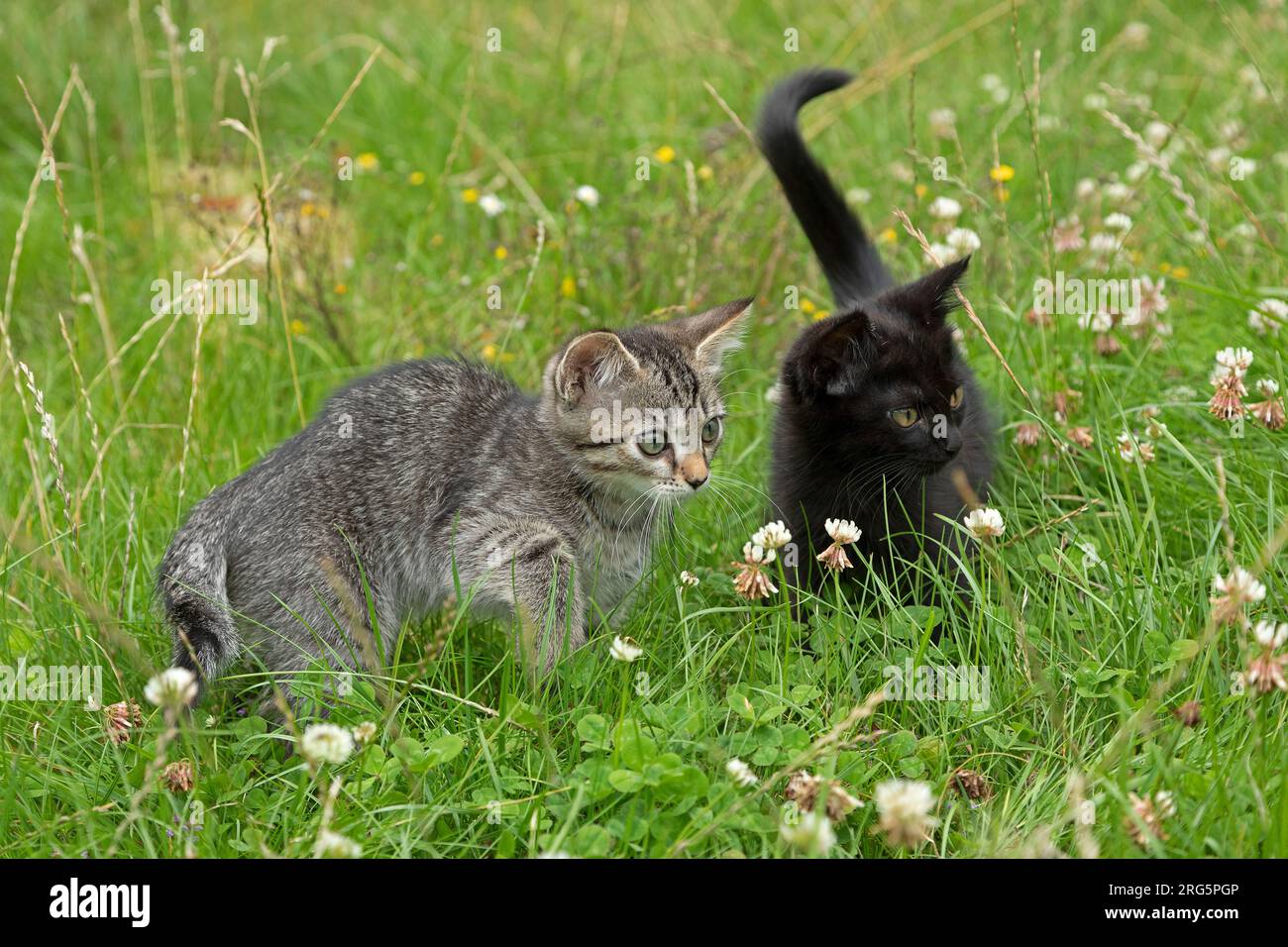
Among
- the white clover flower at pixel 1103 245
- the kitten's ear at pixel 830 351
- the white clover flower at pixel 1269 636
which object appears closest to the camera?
the white clover flower at pixel 1269 636

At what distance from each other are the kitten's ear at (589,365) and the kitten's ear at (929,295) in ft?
2.94

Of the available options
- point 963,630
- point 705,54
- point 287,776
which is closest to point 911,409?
point 963,630

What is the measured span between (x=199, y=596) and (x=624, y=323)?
2443 millimetres

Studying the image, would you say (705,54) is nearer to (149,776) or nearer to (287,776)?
(287,776)

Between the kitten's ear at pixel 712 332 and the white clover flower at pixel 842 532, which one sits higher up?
the kitten's ear at pixel 712 332

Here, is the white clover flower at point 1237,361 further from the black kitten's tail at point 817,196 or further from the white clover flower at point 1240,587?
the black kitten's tail at point 817,196

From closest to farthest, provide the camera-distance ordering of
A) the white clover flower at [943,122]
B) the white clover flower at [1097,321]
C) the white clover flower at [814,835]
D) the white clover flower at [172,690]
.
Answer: the white clover flower at [814,835] → the white clover flower at [172,690] → the white clover flower at [1097,321] → the white clover flower at [943,122]

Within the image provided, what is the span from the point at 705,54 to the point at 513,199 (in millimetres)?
1786

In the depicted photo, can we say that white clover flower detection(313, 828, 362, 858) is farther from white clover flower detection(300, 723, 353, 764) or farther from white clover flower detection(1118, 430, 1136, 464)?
white clover flower detection(1118, 430, 1136, 464)

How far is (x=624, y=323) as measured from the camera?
5.26 meters

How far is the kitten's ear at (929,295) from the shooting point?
12.4 feet

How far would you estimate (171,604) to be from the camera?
11.0 ft

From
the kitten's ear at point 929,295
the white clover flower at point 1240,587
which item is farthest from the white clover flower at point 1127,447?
the white clover flower at point 1240,587

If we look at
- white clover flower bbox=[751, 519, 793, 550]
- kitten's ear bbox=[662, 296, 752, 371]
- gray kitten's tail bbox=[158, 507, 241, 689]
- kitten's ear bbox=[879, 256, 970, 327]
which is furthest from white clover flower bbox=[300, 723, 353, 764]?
kitten's ear bbox=[879, 256, 970, 327]
